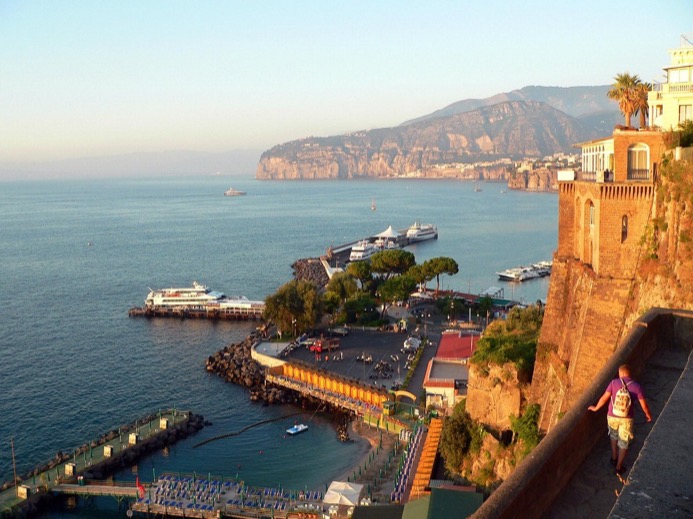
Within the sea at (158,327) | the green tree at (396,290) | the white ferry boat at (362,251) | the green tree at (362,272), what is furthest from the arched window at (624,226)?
the white ferry boat at (362,251)

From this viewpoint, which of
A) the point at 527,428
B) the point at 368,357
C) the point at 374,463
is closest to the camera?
the point at 527,428

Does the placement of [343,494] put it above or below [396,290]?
below

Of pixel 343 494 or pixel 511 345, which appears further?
pixel 511 345

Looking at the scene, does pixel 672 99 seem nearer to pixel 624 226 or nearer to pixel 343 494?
pixel 624 226

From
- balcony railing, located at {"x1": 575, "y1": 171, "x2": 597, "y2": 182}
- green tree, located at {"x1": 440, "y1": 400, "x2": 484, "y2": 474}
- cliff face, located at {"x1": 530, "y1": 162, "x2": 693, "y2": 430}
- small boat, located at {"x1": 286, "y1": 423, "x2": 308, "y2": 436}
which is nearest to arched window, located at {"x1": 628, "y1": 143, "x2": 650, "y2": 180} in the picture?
cliff face, located at {"x1": 530, "y1": 162, "x2": 693, "y2": 430}

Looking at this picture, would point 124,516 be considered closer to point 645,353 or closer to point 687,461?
point 645,353

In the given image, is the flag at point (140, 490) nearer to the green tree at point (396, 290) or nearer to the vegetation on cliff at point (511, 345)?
the vegetation on cliff at point (511, 345)

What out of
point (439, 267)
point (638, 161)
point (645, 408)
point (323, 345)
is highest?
point (638, 161)

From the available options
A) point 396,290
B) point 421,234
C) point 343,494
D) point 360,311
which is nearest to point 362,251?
point 421,234
